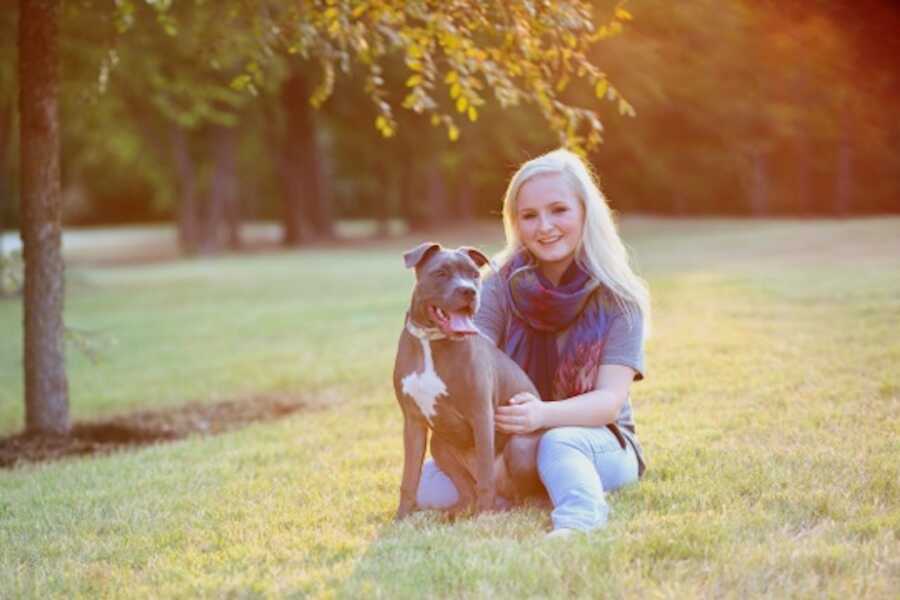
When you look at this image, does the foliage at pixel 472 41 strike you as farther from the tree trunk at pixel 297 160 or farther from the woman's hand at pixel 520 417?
the tree trunk at pixel 297 160

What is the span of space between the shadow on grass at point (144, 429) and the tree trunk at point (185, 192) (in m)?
27.4

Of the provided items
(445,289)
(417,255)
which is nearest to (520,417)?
(445,289)

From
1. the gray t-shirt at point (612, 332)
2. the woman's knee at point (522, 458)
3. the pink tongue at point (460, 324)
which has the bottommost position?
the woman's knee at point (522, 458)

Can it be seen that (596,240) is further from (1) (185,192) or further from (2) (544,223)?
(1) (185,192)

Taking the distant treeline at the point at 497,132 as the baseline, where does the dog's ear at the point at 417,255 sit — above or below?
below

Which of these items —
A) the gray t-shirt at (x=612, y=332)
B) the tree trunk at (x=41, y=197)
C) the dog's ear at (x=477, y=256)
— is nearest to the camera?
the dog's ear at (x=477, y=256)

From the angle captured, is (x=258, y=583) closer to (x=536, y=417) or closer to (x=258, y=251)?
(x=536, y=417)

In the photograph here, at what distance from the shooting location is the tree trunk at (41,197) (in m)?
8.12

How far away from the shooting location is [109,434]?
914 cm

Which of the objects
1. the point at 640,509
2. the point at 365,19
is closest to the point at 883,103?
the point at 365,19

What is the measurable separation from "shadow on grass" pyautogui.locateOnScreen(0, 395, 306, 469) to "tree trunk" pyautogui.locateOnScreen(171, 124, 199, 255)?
89.9 ft

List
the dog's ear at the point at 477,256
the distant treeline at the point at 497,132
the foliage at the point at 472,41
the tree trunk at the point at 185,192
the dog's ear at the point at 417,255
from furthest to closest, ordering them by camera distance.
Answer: the tree trunk at the point at 185,192 → the distant treeline at the point at 497,132 → the foliage at the point at 472,41 → the dog's ear at the point at 477,256 → the dog's ear at the point at 417,255

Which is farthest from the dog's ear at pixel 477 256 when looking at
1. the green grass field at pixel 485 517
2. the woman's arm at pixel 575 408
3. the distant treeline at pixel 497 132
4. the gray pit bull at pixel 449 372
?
the distant treeline at pixel 497 132

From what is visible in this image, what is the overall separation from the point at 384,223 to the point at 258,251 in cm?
1150
